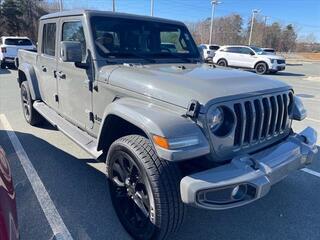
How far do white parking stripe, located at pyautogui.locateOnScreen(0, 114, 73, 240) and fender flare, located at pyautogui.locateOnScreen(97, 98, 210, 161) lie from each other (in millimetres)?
1218

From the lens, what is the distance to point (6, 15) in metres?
40.4

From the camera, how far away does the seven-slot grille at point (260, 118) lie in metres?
2.53

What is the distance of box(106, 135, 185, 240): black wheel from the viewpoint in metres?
2.35

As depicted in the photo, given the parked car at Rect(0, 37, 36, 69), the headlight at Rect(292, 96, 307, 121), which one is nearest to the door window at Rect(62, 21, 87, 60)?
the headlight at Rect(292, 96, 307, 121)

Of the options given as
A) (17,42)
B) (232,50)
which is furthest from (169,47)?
(232,50)

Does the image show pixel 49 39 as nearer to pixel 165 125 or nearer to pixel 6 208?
pixel 165 125

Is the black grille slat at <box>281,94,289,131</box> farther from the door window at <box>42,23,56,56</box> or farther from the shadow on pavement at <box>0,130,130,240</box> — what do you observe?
the door window at <box>42,23,56,56</box>

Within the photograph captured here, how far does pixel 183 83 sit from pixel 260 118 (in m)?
0.74

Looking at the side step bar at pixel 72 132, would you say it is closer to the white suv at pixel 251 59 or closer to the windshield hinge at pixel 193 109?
the windshield hinge at pixel 193 109

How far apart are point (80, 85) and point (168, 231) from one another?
2.07 m

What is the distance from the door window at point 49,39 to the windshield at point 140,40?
4.20 feet

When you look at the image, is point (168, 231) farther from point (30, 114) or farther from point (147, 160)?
point (30, 114)

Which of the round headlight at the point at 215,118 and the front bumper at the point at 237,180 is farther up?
the round headlight at the point at 215,118

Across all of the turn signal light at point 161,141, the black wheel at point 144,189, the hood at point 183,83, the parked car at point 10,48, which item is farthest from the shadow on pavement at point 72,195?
the parked car at point 10,48
